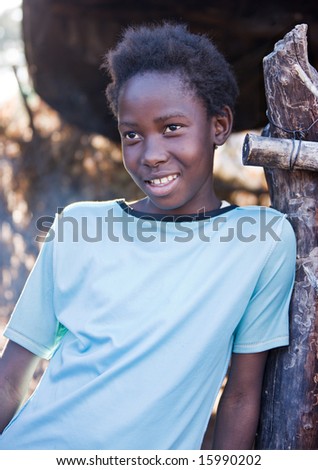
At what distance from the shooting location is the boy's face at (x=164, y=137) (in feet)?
5.71

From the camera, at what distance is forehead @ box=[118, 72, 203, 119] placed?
68.6 inches

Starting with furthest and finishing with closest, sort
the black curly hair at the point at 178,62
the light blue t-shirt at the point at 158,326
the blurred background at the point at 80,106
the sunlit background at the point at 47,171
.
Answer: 1. the sunlit background at the point at 47,171
2. the blurred background at the point at 80,106
3. the black curly hair at the point at 178,62
4. the light blue t-shirt at the point at 158,326

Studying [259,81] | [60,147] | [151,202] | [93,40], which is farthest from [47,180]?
[151,202]

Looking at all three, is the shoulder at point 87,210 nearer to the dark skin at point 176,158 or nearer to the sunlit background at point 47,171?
the dark skin at point 176,158

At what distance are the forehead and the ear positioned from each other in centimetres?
10

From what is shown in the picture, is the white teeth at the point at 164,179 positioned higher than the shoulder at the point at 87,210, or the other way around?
the white teeth at the point at 164,179

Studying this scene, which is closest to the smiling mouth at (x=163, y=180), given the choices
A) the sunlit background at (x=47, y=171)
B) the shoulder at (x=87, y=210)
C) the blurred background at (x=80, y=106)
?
the shoulder at (x=87, y=210)

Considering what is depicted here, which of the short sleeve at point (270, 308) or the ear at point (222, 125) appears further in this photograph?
the ear at point (222, 125)

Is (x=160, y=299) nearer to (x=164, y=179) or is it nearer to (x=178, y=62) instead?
(x=164, y=179)

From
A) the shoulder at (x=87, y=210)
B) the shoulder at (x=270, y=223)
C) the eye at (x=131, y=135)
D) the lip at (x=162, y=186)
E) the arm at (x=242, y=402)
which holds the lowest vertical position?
the arm at (x=242, y=402)

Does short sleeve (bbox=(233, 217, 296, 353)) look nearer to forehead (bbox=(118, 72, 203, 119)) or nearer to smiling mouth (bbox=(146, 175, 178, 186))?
smiling mouth (bbox=(146, 175, 178, 186))

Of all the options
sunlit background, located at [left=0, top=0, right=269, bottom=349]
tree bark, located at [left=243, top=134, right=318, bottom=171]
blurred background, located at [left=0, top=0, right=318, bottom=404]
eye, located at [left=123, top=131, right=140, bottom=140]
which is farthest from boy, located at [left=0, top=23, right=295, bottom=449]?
sunlit background, located at [left=0, top=0, right=269, bottom=349]

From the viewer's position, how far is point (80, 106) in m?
4.63

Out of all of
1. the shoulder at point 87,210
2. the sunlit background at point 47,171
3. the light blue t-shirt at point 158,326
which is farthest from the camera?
the sunlit background at point 47,171
